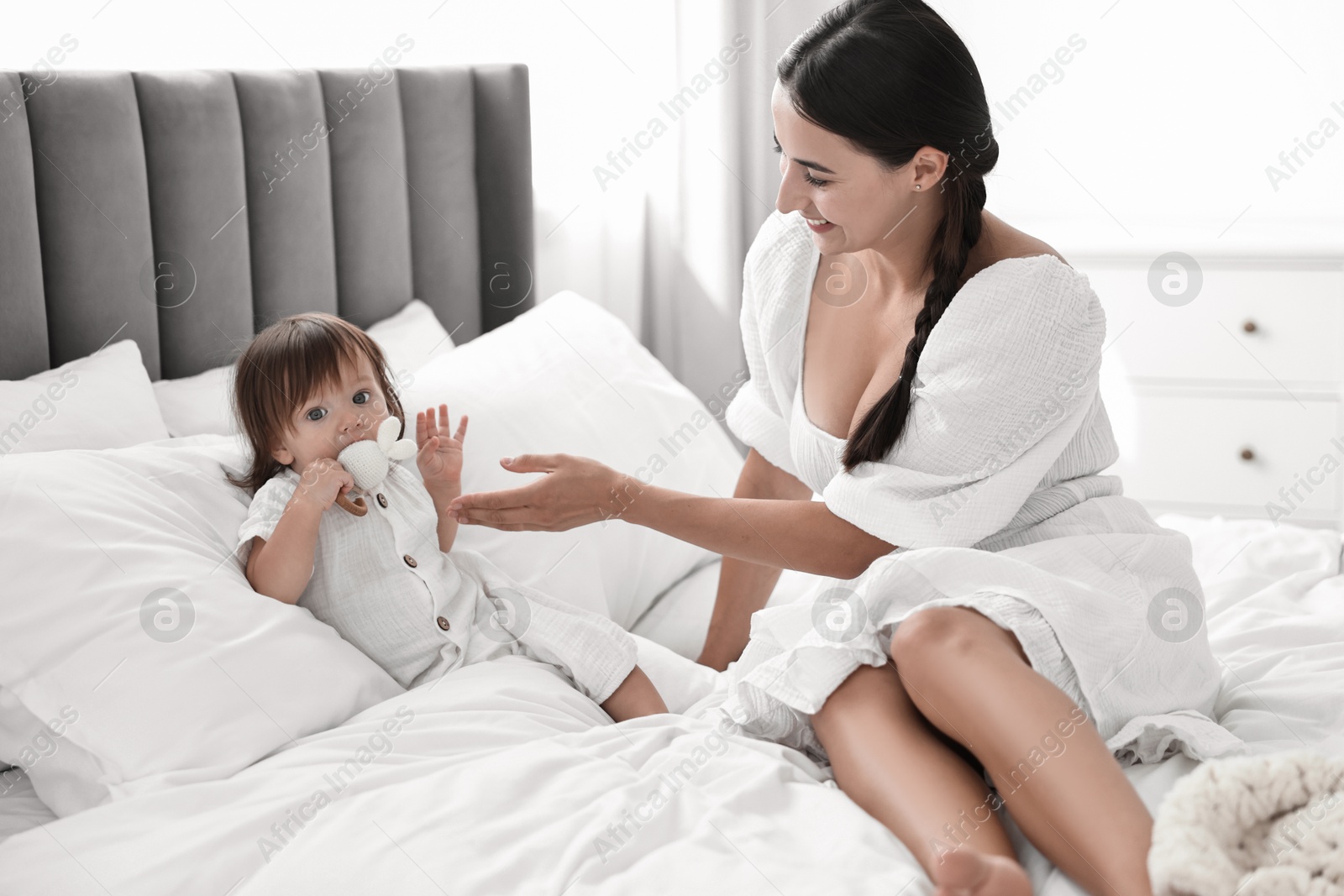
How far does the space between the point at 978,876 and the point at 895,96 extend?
2.32ft

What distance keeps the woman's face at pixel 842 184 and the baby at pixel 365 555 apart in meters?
0.50

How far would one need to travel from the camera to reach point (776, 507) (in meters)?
1.23

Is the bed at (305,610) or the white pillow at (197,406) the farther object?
the white pillow at (197,406)

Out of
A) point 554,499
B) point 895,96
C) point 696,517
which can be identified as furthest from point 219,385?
point 895,96

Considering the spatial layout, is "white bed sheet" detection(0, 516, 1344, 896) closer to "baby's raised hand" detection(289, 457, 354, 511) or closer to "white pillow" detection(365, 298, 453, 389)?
"baby's raised hand" detection(289, 457, 354, 511)

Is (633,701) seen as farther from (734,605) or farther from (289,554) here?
(289,554)

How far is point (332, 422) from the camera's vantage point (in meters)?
1.28

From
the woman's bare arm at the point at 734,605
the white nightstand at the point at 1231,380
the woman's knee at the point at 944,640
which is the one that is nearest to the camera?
the woman's knee at the point at 944,640

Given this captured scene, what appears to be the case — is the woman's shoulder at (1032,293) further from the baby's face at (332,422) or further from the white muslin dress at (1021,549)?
the baby's face at (332,422)

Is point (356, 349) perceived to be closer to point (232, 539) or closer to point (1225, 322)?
point (232, 539)

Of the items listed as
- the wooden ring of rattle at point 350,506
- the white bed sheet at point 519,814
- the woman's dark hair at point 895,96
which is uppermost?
the woman's dark hair at point 895,96

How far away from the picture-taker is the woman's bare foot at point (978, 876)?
78 centimetres

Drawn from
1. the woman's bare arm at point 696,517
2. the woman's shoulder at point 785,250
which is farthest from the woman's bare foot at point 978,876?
the woman's shoulder at point 785,250

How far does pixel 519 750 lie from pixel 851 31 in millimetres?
747
